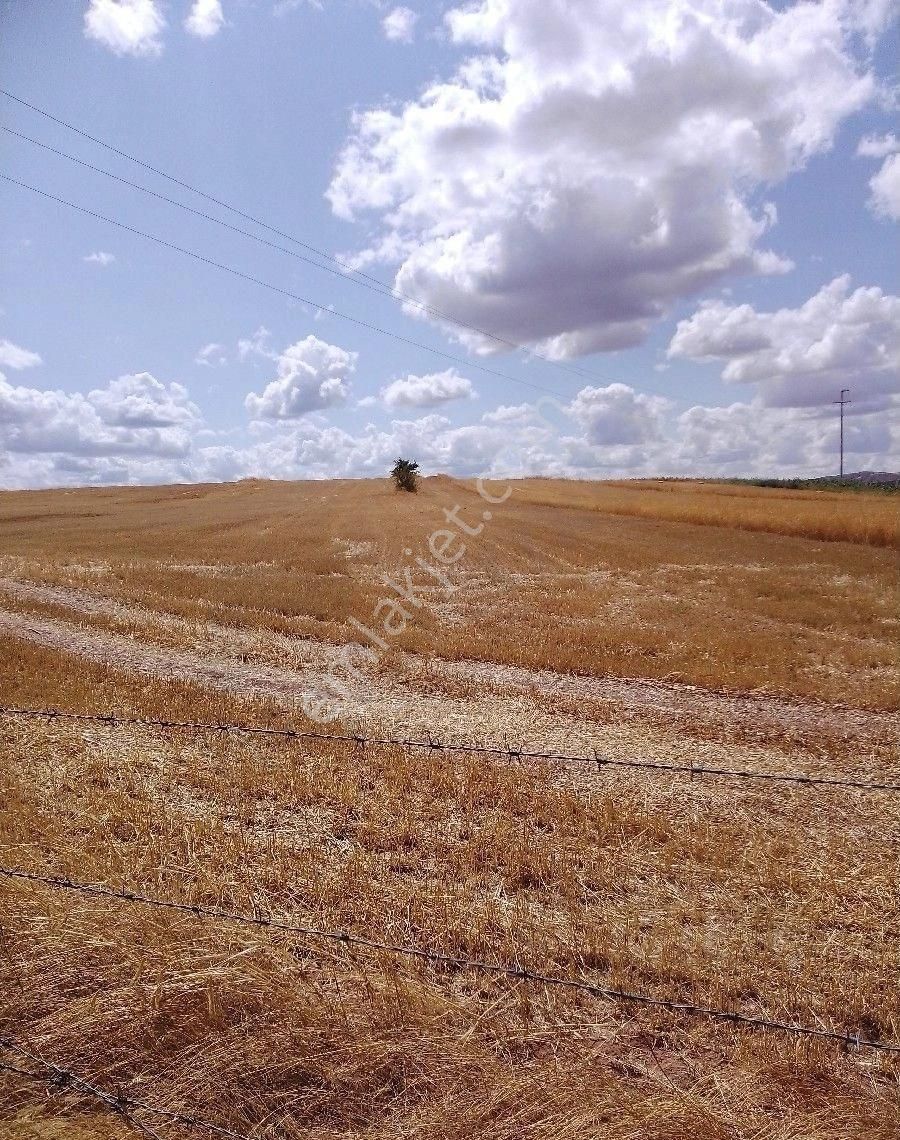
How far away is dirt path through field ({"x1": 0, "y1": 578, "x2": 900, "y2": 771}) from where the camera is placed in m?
10.1

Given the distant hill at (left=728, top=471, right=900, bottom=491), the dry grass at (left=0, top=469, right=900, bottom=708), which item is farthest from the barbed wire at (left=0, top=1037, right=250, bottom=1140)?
the distant hill at (left=728, top=471, right=900, bottom=491)

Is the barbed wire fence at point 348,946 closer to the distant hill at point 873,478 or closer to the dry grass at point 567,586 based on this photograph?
the dry grass at point 567,586

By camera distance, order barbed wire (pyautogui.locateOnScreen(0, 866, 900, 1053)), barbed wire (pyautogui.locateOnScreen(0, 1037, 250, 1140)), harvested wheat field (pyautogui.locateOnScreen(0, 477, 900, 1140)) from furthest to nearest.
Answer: barbed wire (pyautogui.locateOnScreen(0, 866, 900, 1053)) → harvested wheat field (pyautogui.locateOnScreen(0, 477, 900, 1140)) → barbed wire (pyautogui.locateOnScreen(0, 1037, 250, 1140))

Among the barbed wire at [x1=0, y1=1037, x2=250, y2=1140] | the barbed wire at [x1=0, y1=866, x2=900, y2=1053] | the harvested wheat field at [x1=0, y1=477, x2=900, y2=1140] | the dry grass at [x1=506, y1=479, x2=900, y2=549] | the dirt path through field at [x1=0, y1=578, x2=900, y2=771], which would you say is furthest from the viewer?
the dry grass at [x1=506, y1=479, x2=900, y2=549]

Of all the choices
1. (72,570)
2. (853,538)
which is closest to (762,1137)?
(72,570)

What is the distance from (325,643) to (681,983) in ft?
38.3

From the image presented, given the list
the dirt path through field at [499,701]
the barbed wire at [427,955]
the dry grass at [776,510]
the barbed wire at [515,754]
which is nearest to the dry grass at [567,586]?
the dry grass at [776,510]

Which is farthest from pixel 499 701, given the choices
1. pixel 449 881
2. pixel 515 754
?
pixel 515 754

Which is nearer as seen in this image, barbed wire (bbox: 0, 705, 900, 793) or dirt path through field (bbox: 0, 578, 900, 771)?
barbed wire (bbox: 0, 705, 900, 793)

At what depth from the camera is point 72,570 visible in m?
24.1

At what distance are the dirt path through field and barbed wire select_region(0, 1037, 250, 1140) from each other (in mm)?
6527

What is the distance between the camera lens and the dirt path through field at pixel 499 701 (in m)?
10.1

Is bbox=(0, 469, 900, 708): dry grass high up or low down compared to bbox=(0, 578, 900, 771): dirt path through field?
up

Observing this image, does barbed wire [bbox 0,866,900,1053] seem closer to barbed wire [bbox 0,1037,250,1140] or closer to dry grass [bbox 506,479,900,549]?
barbed wire [bbox 0,1037,250,1140]
